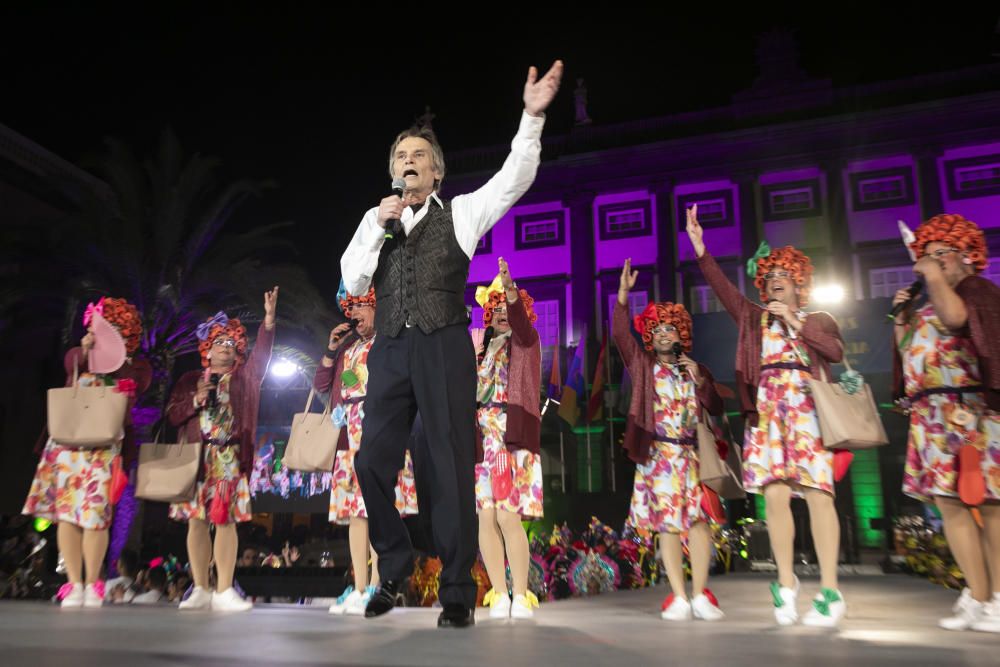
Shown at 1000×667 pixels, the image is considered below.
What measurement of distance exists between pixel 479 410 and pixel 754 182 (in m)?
20.9

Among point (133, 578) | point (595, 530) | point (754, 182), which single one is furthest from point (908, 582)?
point (754, 182)

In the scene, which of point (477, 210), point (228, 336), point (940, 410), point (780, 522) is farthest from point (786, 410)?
point (228, 336)

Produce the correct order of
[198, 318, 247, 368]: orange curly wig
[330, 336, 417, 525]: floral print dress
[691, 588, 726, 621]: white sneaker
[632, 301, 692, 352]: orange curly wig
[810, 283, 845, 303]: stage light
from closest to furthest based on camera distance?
[691, 588, 726, 621]: white sneaker, [632, 301, 692, 352]: orange curly wig, [330, 336, 417, 525]: floral print dress, [198, 318, 247, 368]: orange curly wig, [810, 283, 845, 303]: stage light

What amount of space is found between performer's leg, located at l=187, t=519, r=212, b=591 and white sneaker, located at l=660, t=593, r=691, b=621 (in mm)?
3179

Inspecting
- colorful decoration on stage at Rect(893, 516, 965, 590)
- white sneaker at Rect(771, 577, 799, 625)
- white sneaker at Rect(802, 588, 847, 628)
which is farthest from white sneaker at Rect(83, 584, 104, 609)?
colorful decoration on stage at Rect(893, 516, 965, 590)

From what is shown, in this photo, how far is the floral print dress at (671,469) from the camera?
16.7 feet

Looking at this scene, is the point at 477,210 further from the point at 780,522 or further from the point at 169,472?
the point at 169,472

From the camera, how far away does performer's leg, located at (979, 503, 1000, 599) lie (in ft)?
13.2

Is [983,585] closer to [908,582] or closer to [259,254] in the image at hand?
[908,582]

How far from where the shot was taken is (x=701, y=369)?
5.36m

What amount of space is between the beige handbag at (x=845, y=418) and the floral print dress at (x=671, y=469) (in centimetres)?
103

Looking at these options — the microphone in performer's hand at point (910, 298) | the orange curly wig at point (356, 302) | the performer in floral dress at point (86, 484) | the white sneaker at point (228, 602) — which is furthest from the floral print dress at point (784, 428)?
the performer in floral dress at point (86, 484)

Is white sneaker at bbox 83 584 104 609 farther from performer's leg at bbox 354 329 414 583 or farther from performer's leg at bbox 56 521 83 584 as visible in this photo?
performer's leg at bbox 354 329 414 583

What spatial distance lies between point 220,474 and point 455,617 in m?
3.09
